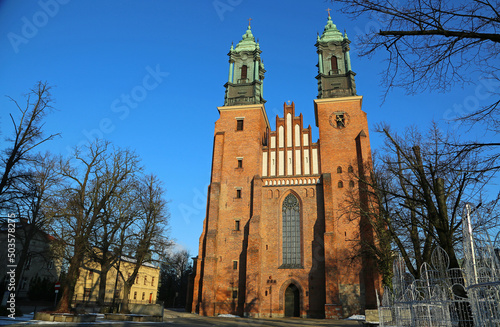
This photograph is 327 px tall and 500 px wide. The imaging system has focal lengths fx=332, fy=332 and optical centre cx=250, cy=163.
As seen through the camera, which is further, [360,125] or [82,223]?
[360,125]

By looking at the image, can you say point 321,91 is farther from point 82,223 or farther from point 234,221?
point 82,223

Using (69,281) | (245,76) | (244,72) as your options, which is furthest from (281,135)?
(69,281)

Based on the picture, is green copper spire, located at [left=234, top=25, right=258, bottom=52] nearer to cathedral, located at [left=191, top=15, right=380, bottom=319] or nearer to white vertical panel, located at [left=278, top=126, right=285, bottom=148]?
cathedral, located at [left=191, top=15, right=380, bottom=319]

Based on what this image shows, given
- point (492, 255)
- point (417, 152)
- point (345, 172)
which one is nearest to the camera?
point (492, 255)

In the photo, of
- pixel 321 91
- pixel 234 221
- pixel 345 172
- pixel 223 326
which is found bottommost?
pixel 223 326

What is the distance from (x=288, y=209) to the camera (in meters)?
30.0

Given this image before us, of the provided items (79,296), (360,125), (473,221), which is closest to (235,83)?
(360,125)

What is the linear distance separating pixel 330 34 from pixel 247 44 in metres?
9.46

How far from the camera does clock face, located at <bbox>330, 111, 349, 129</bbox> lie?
1251 inches

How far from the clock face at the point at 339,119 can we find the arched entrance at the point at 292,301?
1524 cm

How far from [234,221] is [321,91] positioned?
52.3 feet

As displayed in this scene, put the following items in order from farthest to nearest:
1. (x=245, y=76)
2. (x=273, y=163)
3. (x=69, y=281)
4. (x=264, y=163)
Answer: (x=245, y=76)
(x=264, y=163)
(x=273, y=163)
(x=69, y=281)

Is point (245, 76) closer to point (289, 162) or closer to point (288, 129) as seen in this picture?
point (288, 129)

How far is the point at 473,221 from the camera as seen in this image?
5766 mm
